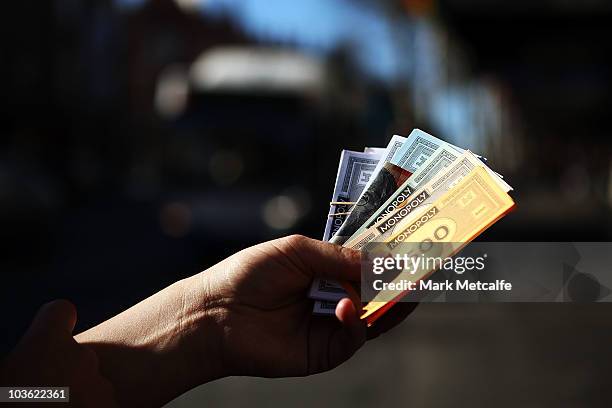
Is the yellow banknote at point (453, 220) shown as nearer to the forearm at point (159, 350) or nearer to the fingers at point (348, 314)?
the fingers at point (348, 314)

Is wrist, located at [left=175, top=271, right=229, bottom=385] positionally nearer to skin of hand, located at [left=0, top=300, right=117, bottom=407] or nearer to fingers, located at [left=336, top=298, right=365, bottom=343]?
skin of hand, located at [left=0, top=300, right=117, bottom=407]

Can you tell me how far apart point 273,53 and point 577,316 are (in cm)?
917

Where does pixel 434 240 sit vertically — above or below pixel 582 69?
below

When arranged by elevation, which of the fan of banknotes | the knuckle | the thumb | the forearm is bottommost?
the forearm

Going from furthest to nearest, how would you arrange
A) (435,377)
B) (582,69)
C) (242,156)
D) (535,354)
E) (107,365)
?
1. (582,69)
2. (242,156)
3. (535,354)
4. (435,377)
5. (107,365)

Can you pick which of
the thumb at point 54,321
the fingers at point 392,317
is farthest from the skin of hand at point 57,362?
the fingers at point 392,317

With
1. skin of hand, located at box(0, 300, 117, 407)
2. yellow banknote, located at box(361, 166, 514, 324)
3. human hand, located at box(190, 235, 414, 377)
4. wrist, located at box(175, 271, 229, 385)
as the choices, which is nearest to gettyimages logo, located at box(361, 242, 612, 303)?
yellow banknote, located at box(361, 166, 514, 324)

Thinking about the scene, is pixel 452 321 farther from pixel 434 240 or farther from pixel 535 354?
pixel 434 240

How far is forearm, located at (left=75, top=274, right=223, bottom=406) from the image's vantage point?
5.41 ft

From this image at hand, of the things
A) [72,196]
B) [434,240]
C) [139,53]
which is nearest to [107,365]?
[434,240]

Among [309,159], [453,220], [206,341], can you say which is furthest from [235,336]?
[309,159]

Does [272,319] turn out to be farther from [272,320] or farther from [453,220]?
[453,220]

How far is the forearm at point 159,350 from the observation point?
1.65 meters

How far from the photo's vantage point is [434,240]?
1.50 m
